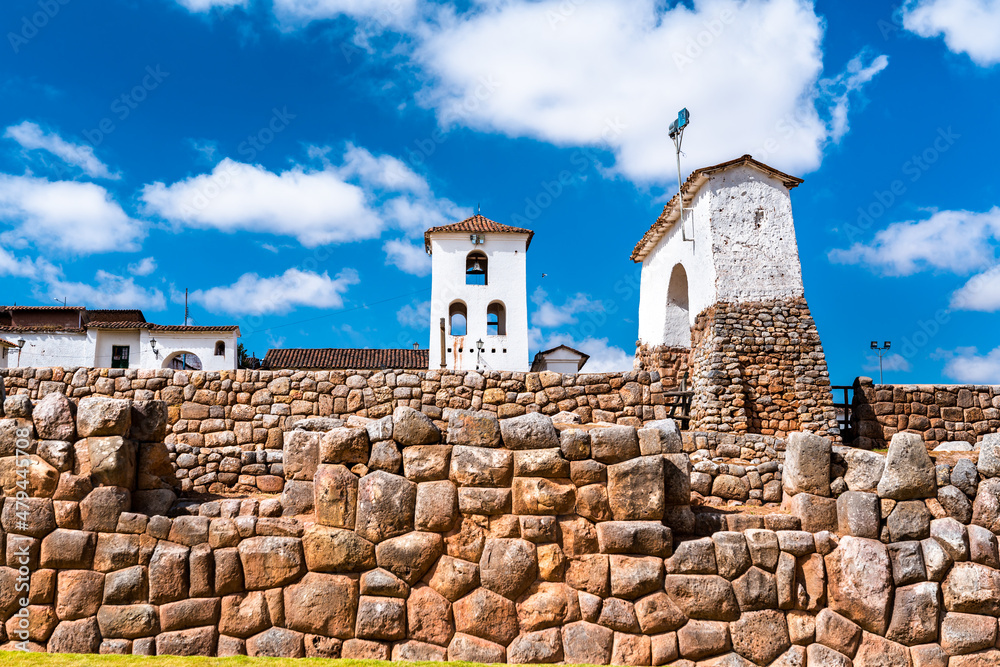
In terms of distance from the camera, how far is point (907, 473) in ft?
19.0

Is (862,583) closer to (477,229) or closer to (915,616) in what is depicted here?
(915,616)

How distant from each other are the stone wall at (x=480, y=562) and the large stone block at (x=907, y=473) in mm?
20

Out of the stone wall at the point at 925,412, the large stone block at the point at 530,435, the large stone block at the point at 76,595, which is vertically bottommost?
the large stone block at the point at 76,595

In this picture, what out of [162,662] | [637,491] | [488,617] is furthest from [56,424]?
[637,491]

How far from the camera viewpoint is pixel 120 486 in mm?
5617

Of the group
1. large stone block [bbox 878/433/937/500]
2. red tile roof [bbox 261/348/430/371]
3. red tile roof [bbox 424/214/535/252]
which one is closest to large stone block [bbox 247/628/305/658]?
large stone block [bbox 878/433/937/500]

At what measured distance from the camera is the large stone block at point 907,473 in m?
5.79

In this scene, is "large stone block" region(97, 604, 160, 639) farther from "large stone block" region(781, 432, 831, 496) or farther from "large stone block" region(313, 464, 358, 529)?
"large stone block" region(781, 432, 831, 496)

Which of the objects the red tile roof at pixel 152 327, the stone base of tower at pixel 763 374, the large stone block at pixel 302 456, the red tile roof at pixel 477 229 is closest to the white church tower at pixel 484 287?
the red tile roof at pixel 477 229

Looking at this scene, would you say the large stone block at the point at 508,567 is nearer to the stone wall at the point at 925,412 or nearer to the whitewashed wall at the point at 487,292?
the stone wall at the point at 925,412

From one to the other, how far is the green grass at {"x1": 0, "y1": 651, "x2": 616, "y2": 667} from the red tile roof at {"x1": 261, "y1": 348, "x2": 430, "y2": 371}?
27332 millimetres

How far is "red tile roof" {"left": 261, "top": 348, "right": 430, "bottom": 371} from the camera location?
1298 inches

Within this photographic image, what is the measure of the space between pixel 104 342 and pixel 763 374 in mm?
32835

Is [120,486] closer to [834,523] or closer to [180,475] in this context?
[834,523]
